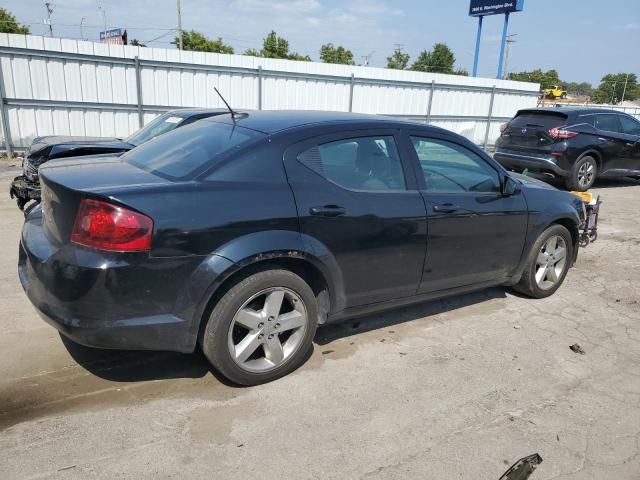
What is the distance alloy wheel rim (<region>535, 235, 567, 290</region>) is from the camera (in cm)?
480

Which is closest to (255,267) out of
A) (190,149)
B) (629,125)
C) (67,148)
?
(190,149)

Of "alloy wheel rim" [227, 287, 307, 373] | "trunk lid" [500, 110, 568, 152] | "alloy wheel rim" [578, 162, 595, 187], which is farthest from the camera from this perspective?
"alloy wheel rim" [578, 162, 595, 187]

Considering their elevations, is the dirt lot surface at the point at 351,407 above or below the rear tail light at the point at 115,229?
below

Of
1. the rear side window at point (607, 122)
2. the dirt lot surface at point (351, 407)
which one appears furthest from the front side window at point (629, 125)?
the dirt lot surface at point (351, 407)

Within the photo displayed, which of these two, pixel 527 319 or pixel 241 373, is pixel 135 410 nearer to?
pixel 241 373

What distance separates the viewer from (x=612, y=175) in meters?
11.2

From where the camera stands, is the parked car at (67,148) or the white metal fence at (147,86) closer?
the parked car at (67,148)

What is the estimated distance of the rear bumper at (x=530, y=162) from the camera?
10.2 m

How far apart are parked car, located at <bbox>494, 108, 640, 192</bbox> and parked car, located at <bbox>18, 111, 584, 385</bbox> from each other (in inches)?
266

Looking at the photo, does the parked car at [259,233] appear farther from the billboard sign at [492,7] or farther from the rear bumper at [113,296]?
the billboard sign at [492,7]

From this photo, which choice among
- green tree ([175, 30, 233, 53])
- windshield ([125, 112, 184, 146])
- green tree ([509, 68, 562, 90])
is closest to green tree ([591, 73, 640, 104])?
green tree ([509, 68, 562, 90])

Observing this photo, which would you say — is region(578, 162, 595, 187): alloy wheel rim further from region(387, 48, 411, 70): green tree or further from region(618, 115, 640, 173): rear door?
region(387, 48, 411, 70): green tree

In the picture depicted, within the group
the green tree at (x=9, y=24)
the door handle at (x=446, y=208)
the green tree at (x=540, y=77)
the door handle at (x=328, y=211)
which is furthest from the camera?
A: the green tree at (x=540, y=77)

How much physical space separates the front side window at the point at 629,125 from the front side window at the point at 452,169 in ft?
29.6
